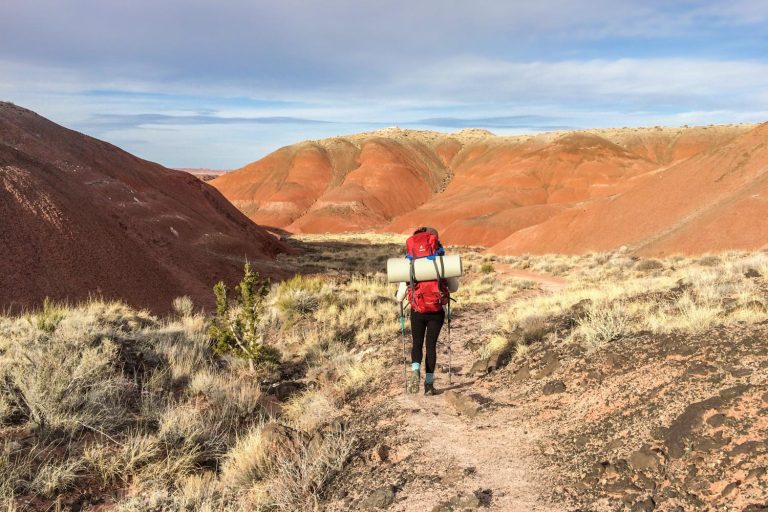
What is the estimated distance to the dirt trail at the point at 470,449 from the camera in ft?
12.3

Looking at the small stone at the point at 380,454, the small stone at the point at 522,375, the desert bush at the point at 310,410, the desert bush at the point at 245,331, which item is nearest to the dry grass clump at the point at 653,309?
the small stone at the point at 522,375

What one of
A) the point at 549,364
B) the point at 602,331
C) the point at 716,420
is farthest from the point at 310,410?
the point at 716,420

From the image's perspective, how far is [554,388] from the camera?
556 cm

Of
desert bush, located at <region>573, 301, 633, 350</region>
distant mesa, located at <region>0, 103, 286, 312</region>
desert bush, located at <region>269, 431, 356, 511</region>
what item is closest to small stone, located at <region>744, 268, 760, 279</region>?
desert bush, located at <region>573, 301, 633, 350</region>

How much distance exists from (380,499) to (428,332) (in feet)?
8.53

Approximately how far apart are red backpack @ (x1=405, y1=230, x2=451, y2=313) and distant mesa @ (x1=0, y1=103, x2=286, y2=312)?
10376 mm

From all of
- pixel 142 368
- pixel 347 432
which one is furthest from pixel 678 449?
pixel 142 368

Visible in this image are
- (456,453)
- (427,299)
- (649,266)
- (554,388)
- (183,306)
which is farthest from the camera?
(649,266)

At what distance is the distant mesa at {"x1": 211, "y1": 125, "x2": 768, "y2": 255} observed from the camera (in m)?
28.4

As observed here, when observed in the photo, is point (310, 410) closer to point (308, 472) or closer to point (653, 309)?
point (308, 472)

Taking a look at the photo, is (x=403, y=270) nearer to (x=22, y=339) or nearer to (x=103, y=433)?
(x=103, y=433)

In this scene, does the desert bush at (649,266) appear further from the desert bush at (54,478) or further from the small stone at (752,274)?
the desert bush at (54,478)

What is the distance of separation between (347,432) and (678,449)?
3.09 m

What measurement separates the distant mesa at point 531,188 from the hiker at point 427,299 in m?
21.2
